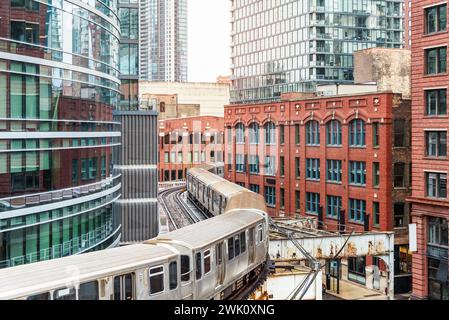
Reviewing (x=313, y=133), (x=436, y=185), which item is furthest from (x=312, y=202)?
(x=436, y=185)

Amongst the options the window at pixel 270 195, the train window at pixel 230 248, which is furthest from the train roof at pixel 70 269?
the window at pixel 270 195

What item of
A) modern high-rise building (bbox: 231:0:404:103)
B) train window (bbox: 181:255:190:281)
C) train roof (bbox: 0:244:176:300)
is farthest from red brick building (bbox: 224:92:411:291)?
modern high-rise building (bbox: 231:0:404:103)

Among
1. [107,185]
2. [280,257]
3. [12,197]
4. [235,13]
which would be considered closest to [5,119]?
[12,197]

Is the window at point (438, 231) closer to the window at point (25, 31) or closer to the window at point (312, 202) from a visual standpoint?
the window at point (312, 202)

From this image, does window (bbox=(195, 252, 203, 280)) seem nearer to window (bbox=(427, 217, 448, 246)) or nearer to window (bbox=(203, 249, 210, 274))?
window (bbox=(203, 249, 210, 274))

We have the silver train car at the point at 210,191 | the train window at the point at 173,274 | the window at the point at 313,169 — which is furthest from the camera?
the window at the point at 313,169

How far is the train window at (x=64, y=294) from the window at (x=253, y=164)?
156 feet

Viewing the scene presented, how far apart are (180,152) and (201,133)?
409 cm

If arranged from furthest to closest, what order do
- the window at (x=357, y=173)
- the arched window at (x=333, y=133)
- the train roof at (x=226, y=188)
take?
the arched window at (x=333, y=133) → the window at (x=357, y=173) → the train roof at (x=226, y=188)

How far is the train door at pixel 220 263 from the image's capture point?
19156mm

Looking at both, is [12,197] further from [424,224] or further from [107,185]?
[424,224]

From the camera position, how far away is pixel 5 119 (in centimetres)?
1897

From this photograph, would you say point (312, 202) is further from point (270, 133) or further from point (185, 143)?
point (185, 143)

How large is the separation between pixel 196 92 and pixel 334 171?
263ft
